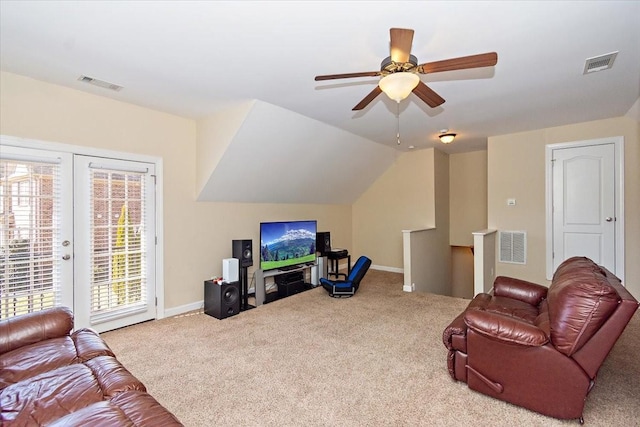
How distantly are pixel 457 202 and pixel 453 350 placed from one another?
510 cm

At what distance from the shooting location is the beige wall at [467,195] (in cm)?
648

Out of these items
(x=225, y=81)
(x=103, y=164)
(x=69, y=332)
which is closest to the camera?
(x=69, y=332)

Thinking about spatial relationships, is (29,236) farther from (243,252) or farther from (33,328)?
(243,252)

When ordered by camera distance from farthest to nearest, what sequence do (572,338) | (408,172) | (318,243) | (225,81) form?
(408,172) < (318,243) < (225,81) < (572,338)

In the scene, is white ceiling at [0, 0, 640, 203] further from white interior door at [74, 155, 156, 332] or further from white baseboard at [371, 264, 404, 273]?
white baseboard at [371, 264, 404, 273]

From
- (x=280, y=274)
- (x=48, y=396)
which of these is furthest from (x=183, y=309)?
(x=48, y=396)

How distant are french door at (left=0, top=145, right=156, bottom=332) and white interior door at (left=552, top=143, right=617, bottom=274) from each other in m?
5.98

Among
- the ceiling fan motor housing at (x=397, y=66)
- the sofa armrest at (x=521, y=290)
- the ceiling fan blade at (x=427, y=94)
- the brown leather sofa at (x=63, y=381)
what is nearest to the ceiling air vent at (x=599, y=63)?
the ceiling fan blade at (x=427, y=94)

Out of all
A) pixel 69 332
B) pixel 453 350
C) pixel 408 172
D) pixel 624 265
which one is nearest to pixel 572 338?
pixel 453 350

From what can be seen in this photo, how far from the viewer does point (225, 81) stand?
3051mm

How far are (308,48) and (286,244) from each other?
10.8 ft

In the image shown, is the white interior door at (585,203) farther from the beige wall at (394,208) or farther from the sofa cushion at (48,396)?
the sofa cushion at (48,396)

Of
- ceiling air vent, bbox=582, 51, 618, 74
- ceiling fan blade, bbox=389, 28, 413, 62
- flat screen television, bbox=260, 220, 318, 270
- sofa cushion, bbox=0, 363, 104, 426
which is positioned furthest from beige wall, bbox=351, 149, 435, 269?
sofa cushion, bbox=0, 363, 104, 426

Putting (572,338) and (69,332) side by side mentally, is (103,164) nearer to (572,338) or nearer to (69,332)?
(69,332)
